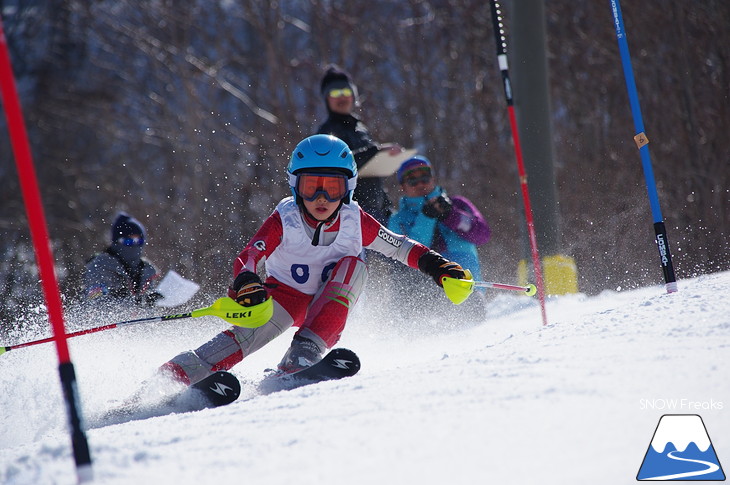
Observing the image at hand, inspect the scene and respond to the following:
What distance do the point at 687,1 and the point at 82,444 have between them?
33.4 ft

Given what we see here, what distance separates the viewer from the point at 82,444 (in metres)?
2.18

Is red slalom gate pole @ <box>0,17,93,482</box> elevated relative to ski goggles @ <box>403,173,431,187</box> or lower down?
lower down

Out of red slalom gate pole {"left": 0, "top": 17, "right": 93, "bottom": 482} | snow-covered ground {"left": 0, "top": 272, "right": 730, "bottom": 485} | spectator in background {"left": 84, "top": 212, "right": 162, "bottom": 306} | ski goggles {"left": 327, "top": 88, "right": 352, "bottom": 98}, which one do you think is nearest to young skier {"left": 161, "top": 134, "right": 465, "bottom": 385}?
A: snow-covered ground {"left": 0, "top": 272, "right": 730, "bottom": 485}

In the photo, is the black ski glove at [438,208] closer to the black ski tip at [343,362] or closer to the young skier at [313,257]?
the young skier at [313,257]

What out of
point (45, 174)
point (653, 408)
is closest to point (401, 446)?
point (653, 408)

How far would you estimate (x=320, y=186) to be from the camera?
427cm

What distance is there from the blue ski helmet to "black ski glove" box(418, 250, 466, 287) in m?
0.61

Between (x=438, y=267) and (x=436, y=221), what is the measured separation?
87.9 inches

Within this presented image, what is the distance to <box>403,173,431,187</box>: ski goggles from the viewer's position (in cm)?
673

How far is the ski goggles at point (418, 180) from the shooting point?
673cm

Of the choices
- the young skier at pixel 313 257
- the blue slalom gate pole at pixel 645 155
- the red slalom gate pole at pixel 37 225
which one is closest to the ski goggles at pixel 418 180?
the young skier at pixel 313 257

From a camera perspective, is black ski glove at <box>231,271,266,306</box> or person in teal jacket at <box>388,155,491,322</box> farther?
person in teal jacket at <box>388,155,491,322</box>

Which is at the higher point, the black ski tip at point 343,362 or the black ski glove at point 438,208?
the black ski glove at point 438,208

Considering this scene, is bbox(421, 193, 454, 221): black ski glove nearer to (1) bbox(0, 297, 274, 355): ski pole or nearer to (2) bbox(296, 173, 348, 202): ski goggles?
(2) bbox(296, 173, 348, 202): ski goggles
